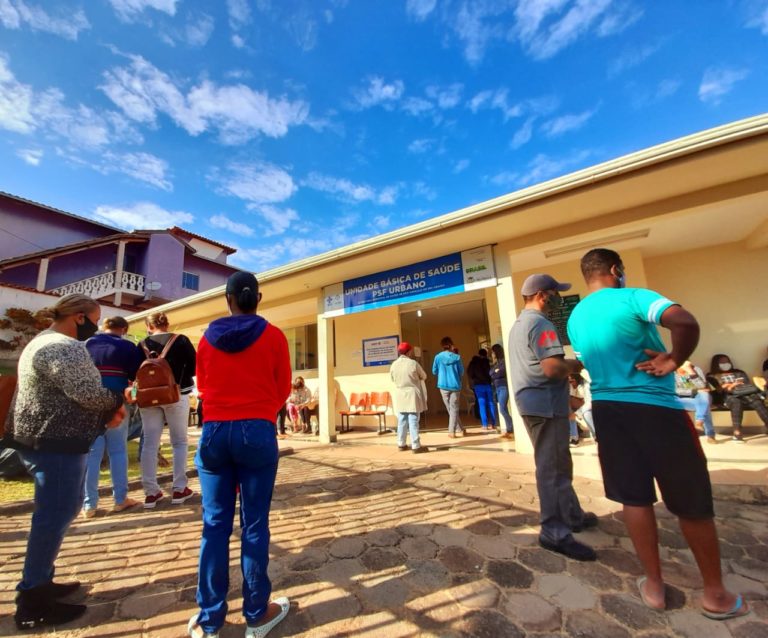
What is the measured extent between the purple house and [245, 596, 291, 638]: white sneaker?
16666 mm

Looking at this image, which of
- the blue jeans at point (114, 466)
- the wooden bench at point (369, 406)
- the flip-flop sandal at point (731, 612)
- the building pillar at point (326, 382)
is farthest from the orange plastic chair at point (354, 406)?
the flip-flop sandal at point (731, 612)

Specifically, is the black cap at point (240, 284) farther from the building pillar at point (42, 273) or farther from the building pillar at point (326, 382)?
the building pillar at point (42, 273)

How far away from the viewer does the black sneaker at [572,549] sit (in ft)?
6.61

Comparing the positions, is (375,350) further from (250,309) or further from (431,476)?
(250,309)

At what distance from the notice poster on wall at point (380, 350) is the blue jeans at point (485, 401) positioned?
1.95m

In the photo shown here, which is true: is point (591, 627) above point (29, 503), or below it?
below

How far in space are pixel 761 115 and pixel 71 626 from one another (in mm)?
6006

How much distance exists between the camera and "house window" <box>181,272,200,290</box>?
59.5 feet

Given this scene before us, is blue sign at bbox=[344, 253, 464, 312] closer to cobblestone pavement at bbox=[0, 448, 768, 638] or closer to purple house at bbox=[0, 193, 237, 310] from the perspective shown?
cobblestone pavement at bbox=[0, 448, 768, 638]

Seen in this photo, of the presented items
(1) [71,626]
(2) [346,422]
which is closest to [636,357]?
(1) [71,626]

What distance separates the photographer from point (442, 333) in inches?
428

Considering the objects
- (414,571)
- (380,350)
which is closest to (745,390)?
(414,571)

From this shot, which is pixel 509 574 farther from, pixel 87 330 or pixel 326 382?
pixel 326 382

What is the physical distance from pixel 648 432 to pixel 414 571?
1452 millimetres
